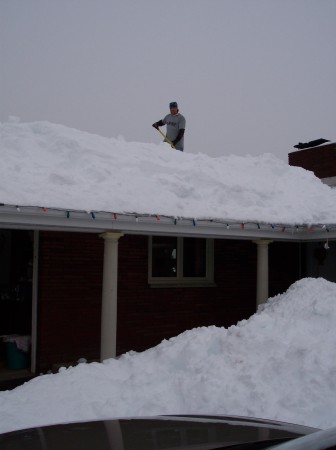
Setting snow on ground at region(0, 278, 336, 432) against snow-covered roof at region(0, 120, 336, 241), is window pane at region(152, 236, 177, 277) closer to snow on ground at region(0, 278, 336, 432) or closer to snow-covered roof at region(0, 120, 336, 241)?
snow-covered roof at region(0, 120, 336, 241)

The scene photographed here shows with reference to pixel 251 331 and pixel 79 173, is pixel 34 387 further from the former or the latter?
pixel 79 173

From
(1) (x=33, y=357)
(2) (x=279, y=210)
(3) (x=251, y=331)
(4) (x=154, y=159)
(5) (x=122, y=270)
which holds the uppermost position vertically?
(4) (x=154, y=159)

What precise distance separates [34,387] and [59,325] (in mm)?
2849

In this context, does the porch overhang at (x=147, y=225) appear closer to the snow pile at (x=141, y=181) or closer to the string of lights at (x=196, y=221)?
the string of lights at (x=196, y=221)

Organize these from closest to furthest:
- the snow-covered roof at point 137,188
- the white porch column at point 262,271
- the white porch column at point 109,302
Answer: the snow-covered roof at point 137,188 < the white porch column at point 109,302 < the white porch column at point 262,271

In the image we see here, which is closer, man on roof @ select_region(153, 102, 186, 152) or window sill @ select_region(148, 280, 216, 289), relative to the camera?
window sill @ select_region(148, 280, 216, 289)

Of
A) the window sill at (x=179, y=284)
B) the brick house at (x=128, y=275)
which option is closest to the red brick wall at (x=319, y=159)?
the brick house at (x=128, y=275)

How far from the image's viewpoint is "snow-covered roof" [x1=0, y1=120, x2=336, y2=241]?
6.91 m

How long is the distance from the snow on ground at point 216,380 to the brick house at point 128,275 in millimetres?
1465

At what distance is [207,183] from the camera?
9.91m

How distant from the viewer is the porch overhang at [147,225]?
6359mm

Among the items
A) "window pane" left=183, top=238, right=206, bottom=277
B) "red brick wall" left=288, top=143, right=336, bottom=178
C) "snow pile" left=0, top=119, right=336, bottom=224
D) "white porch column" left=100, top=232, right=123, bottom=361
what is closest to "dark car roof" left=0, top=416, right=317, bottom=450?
"snow pile" left=0, top=119, right=336, bottom=224

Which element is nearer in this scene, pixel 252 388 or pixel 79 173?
pixel 252 388

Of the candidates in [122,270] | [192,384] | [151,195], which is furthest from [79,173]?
[192,384]
